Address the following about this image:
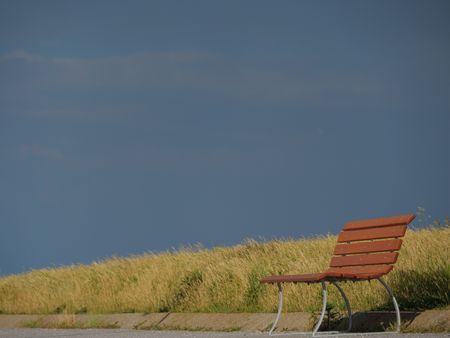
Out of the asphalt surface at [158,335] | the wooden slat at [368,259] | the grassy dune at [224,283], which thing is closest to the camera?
the asphalt surface at [158,335]

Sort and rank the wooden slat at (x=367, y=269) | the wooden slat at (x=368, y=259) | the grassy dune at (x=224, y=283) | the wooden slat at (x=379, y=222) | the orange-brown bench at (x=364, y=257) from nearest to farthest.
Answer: the orange-brown bench at (x=364, y=257) < the wooden slat at (x=367, y=269) < the wooden slat at (x=368, y=259) < the wooden slat at (x=379, y=222) < the grassy dune at (x=224, y=283)

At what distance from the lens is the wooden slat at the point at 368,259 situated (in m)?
9.38

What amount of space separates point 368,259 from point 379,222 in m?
0.45

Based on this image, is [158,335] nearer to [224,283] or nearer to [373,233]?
[224,283]

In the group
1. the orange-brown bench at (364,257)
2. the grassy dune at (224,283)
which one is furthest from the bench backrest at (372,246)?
the grassy dune at (224,283)

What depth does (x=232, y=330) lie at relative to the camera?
1150cm

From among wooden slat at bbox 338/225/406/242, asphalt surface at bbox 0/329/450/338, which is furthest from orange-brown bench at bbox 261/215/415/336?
asphalt surface at bbox 0/329/450/338

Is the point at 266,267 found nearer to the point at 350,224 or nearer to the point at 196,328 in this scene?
the point at 196,328

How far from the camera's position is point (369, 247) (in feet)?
32.4

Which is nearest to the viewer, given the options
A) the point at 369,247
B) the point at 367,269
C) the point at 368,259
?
the point at 367,269

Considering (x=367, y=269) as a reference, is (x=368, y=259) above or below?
above

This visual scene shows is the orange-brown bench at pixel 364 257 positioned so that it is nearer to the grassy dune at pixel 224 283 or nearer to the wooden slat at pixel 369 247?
the wooden slat at pixel 369 247

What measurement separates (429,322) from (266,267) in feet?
13.9

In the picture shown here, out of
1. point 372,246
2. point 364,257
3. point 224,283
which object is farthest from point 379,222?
point 224,283
